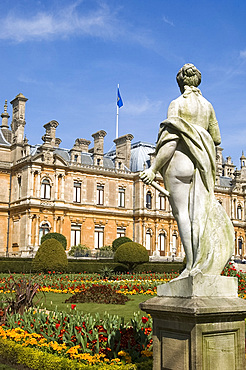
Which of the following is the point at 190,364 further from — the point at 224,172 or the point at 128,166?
the point at 224,172

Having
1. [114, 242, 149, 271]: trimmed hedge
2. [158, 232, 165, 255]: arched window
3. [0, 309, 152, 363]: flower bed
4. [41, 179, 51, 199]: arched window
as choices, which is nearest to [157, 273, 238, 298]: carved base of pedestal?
[0, 309, 152, 363]: flower bed

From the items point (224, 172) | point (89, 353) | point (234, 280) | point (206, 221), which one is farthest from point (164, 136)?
point (224, 172)

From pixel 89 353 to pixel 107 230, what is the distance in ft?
115

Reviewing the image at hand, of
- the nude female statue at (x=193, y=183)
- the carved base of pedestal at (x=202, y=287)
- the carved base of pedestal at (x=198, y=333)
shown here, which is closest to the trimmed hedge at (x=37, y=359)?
the carved base of pedestal at (x=198, y=333)

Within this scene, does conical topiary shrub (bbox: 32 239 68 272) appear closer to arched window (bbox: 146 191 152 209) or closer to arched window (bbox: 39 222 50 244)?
arched window (bbox: 39 222 50 244)

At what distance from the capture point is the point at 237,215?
48281 mm

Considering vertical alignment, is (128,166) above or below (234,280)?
above

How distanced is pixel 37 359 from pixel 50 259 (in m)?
17.7

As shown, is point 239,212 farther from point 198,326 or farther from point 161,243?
point 198,326

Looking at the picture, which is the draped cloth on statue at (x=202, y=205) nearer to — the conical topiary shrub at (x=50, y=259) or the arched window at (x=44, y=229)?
the conical topiary shrub at (x=50, y=259)

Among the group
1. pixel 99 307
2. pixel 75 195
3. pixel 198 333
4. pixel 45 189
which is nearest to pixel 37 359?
pixel 198 333

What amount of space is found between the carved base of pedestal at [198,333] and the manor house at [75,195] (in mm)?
31315

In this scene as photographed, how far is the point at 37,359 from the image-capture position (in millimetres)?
5371

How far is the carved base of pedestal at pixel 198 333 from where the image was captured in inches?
146
